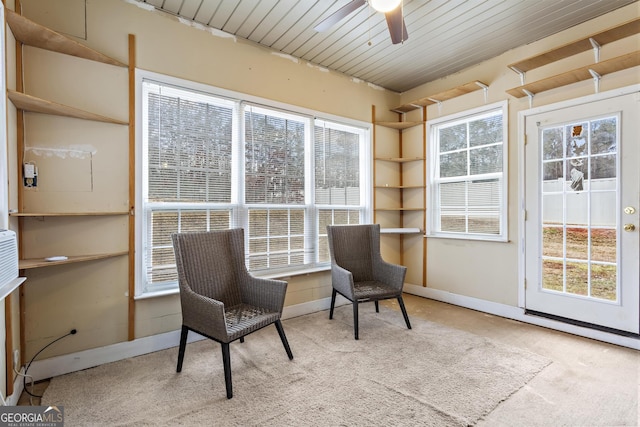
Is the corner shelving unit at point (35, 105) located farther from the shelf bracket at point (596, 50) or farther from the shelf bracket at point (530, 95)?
the shelf bracket at point (596, 50)

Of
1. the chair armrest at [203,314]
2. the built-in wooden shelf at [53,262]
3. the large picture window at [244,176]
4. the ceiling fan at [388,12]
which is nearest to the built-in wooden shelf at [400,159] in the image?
the large picture window at [244,176]

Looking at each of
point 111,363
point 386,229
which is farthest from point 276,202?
point 111,363

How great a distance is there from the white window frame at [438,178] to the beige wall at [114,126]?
0.07 metres

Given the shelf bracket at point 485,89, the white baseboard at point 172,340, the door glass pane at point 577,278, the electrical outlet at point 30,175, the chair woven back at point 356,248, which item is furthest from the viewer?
the shelf bracket at point 485,89

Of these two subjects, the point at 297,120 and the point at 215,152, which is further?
the point at 297,120

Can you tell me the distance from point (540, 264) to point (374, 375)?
2.18 metres

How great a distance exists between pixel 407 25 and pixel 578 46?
150 centimetres

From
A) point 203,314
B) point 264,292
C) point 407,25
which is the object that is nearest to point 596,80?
point 407,25

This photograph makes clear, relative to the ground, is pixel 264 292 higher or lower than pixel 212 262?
lower

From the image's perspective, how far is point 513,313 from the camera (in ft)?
10.7

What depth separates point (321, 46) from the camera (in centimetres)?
322

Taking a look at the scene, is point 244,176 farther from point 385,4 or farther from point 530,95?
point 530,95

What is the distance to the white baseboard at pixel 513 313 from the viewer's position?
8.58 feet

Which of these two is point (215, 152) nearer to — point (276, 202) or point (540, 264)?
point (276, 202)
